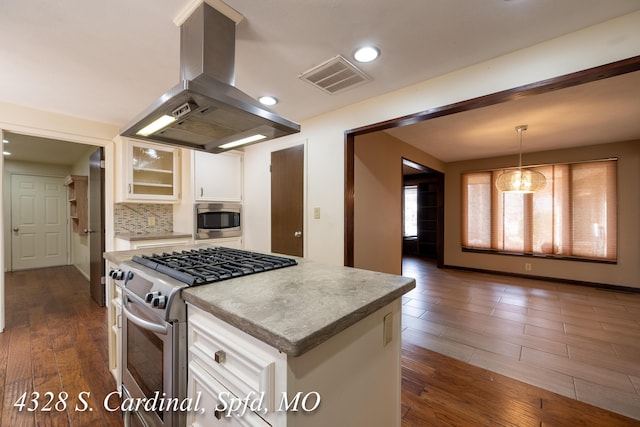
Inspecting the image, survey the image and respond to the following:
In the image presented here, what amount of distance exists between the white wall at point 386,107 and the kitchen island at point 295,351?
167 centimetres

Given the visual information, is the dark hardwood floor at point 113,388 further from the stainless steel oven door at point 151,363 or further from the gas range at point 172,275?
the gas range at point 172,275

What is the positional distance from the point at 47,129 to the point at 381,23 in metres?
3.58

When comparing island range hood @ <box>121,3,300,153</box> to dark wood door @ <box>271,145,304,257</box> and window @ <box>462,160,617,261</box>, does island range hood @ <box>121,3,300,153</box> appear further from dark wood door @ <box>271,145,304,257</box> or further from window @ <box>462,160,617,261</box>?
window @ <box>462,160,617,261</box>

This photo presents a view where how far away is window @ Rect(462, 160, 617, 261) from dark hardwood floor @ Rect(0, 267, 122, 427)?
6124 millimetres

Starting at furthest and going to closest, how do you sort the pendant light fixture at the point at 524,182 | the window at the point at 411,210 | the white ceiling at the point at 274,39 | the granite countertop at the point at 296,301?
the window at the point at 411,210 < the pendant light fixture at the point at 524,182 < the white ceiling at the point at 274,39 < the granite countertop at the point at 296,301

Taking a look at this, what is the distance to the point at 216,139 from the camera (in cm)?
181

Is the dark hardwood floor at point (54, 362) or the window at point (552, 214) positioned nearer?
the dark hardwood floor at point (54, 362)

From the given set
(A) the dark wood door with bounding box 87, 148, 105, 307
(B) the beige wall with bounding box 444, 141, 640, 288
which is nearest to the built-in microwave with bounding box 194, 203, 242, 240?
(A) the dark wood door with bounding box 87, 148, 105, 307

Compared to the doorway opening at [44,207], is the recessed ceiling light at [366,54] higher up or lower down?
higher up

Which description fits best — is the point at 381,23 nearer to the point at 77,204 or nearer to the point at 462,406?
the point at 462,406

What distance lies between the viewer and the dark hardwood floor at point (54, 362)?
1648mm

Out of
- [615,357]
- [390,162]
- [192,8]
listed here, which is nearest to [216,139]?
[192,8]

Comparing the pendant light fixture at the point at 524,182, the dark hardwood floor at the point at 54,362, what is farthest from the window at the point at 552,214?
the dark hardwood floor at the point at 54,362

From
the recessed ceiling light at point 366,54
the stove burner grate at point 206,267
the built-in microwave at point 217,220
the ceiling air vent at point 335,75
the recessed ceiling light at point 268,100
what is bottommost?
the stove burner grate at point 206,267
